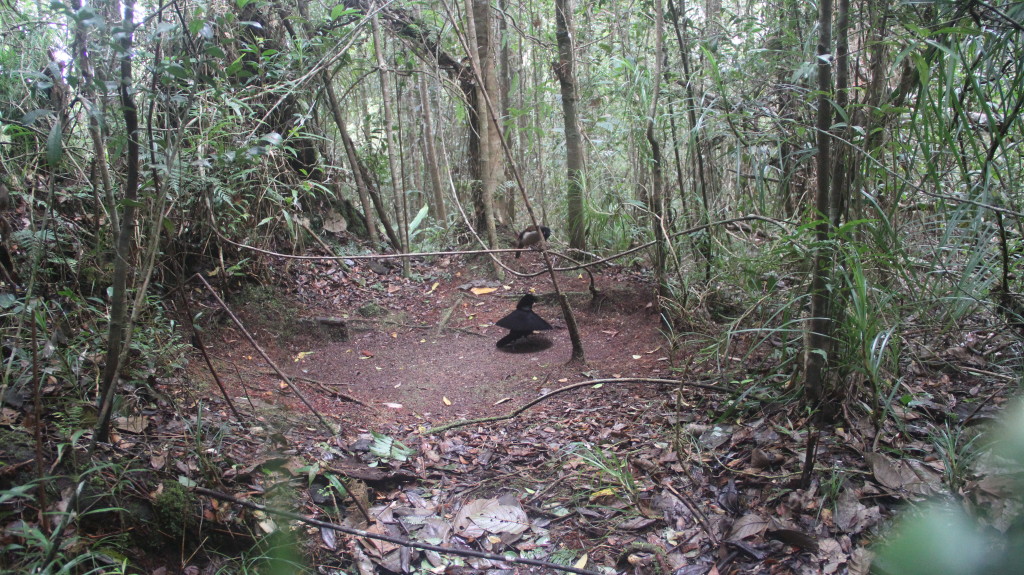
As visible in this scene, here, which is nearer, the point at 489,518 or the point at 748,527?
the point at 748,527

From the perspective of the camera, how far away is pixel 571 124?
4.69 m

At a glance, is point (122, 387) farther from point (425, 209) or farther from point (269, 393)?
point (425, 209)

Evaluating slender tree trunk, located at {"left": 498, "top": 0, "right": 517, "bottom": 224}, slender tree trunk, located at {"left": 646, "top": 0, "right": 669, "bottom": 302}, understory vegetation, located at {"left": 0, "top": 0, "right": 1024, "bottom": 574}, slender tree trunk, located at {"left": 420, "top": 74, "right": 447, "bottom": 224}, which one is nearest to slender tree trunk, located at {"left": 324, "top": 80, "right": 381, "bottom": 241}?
slender tree trunk, located at {"left": 420, "top": 74, "right": 447, "bottom": 224}

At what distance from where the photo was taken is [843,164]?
6.75 feet

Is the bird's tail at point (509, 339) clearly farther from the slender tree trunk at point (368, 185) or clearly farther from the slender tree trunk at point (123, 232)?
the slender tree trunk at point (123, 232)

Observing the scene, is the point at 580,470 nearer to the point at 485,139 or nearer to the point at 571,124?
the point at 571,124

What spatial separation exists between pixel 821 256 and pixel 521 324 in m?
2.18

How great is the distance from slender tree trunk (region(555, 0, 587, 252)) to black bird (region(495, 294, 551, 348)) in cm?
90

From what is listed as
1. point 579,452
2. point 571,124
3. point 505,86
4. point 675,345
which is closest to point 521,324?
point 675,345

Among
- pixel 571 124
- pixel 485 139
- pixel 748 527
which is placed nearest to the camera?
pixel 748 527

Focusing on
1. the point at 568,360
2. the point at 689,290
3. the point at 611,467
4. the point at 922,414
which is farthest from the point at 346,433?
the point at 922,414

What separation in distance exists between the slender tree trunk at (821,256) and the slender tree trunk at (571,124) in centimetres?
255

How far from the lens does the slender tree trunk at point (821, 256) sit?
1916 mm

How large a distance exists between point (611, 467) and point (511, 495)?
0.41m
